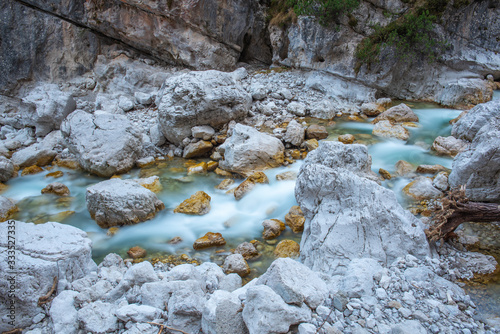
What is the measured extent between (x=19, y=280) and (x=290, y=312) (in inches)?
98.9

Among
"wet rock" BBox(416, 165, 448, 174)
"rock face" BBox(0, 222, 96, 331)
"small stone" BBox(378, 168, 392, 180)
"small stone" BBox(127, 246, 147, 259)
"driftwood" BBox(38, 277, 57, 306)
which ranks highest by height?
"wet rock" BBox(416, 165, 448, 174)

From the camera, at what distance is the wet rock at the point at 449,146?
723cm

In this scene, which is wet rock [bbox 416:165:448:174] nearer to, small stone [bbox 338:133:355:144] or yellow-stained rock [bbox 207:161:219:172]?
small stone [bbox 338:133:355:144]

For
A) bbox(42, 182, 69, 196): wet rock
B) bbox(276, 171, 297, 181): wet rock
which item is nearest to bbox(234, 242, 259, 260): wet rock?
bbox(276, 171, 297, 181): wet rock

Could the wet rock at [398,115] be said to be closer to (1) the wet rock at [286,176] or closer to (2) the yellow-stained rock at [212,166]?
(1) the wet rock at [286,176]

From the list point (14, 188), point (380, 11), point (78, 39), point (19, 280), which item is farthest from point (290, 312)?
point (78, 39)

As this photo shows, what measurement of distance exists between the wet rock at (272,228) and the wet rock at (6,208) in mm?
4987

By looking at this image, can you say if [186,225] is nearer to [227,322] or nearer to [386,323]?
[227,322]

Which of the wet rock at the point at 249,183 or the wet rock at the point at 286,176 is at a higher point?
the wet rock at the point at 286,176

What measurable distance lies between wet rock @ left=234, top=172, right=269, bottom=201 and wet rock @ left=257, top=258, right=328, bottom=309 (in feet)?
11.4

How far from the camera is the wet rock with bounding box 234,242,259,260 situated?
477 centimetres

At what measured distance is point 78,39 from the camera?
13.0m

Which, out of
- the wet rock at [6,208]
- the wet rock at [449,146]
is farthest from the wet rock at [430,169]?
the wet rock at [6,208]

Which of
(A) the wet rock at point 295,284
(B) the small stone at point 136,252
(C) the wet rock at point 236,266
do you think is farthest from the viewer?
(B) the small stone at point 136,252
